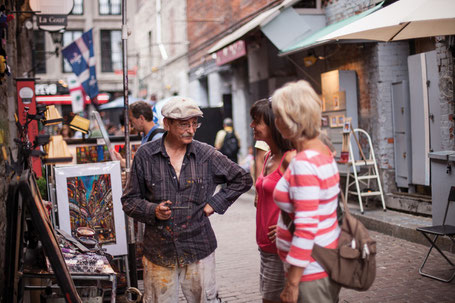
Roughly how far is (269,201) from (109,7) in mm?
38496

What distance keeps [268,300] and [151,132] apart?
9.52 feet

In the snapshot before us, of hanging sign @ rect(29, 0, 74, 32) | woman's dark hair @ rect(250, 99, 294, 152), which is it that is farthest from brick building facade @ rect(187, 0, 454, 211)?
woman's dark hair @ rect(250, 99, 294, 152)

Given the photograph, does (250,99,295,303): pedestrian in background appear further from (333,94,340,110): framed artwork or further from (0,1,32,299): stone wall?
(333,94,340,110): framed artwork

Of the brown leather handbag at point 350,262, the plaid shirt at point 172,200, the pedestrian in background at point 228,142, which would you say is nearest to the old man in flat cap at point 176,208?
the plaid shirt at point 172,200

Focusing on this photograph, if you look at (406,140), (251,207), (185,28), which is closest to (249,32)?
(251,207)

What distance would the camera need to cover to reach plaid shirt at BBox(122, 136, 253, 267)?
3.74 meters

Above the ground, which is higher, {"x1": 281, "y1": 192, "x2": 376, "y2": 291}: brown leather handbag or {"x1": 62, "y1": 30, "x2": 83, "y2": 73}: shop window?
{"x1": 62, "y1": 30, "x2": 83, "y2": 73}: shop window

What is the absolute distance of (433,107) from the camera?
8.88 m

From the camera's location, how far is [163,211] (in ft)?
11.9

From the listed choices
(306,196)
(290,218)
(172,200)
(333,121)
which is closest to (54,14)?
(333,121)

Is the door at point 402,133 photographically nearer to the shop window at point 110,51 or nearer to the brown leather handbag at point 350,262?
the brown leather handbag at point 350,262

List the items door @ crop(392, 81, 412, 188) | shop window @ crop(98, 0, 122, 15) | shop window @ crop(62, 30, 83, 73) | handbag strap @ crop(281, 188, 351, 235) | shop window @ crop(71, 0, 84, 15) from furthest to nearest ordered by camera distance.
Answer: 1. shop window @ crop(98, 0, 122, 15)
2. shop window @ crop(71, 0, 84, 15)
3. shop window @ crop(62, 30, 83, 73)
4. door @ crop(392, 81, 412, 188)
5. handbag strap @ crop(281, 188, 351, 235)

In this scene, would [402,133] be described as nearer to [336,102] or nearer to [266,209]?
[336,102]

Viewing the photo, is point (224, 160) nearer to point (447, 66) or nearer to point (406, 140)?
point (447, 66)
